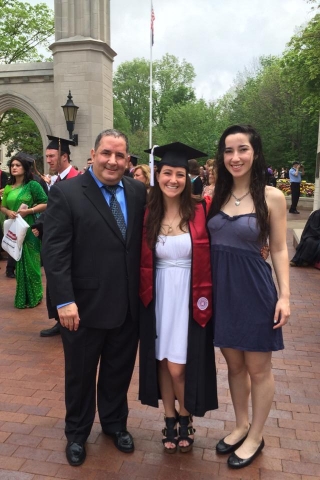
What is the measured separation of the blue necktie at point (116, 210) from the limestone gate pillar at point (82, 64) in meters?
13.2

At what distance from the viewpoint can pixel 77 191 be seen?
266 cm

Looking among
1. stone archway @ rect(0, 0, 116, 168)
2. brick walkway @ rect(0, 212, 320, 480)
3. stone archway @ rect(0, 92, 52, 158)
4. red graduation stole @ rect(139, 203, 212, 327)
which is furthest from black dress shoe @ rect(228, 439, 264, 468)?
stone archway @ rect(0, 92, 52, 158)

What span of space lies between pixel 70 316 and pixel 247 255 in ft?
3.59

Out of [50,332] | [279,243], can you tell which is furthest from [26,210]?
Answer: [279,243]

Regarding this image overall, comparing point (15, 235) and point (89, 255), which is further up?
point (89, 255)

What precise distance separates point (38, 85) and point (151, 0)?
12886mm

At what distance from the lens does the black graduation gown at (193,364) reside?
2.70m

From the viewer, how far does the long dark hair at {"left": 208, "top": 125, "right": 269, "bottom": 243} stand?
256cm

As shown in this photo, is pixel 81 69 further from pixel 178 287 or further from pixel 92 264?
pixel 178 287

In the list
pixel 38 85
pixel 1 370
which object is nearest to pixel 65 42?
pixel 38 85

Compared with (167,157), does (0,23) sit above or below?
above

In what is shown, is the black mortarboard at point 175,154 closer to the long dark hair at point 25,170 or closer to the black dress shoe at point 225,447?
the black dress shoe at point 225,447

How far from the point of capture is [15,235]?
5789 mm

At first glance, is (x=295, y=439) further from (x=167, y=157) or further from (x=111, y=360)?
(x=167, y=157)
